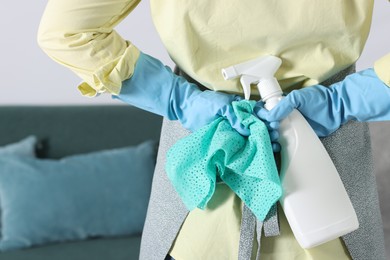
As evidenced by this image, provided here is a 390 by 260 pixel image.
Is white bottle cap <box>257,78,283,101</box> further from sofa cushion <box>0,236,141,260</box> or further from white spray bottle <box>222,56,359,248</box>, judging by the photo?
sofa cushion <box>0,236,141,260</box>

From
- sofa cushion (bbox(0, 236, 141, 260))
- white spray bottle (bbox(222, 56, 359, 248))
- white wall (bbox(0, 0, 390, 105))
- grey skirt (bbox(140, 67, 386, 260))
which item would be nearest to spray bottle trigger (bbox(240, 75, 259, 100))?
white spray bottle (bbox(222, 56, 359, 248))

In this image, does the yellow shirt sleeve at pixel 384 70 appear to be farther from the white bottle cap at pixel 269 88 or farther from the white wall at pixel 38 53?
the white wall at pixel 38 53

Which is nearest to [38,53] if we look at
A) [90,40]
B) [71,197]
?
[71,197]

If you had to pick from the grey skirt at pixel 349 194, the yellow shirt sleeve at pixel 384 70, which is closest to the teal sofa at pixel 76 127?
the grey skirt at pixel 349 194

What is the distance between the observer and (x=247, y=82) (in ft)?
A: 2.54

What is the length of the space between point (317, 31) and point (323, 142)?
15 centimetres

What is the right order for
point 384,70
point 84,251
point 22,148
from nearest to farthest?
1. point 384,70
2. point 84,251
3. point 22,148

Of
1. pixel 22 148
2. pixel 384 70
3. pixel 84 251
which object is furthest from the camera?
pixel 22 148

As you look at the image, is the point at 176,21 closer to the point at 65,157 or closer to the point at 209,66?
the point at 209,66

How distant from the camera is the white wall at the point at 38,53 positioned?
196 centimetres

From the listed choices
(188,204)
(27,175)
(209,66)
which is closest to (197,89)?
(209,66)

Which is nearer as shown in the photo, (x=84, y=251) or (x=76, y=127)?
(x=84, y=251)

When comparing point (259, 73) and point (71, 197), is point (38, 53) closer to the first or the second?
point (71, 197)

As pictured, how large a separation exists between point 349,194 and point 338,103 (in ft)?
0.42
